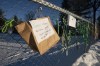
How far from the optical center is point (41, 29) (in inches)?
74.5

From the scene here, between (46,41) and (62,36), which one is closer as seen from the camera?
(46,41)

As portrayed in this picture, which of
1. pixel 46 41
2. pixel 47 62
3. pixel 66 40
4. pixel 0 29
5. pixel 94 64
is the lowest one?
pixel 94 64

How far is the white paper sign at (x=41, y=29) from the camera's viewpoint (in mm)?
1774

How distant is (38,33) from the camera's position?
5.96 ft

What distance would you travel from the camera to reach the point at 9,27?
1702 millimetres

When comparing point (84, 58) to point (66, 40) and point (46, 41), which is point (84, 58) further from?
point (46, 41)

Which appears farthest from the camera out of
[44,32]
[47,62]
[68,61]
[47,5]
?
[68,61]

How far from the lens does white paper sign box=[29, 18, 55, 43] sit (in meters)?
1.77

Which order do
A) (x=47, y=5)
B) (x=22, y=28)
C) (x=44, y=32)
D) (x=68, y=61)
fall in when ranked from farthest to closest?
1. (x=68, y=61)
2. (x=47, y=5)
3. (x=44, y=32)
4. (x=22, y=28)

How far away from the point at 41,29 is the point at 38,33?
0.27ft

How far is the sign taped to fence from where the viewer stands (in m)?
1.69

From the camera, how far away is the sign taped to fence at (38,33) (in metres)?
1.69

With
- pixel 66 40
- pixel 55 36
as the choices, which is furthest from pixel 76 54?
pixel 55 36

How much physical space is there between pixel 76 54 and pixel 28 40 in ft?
9.42
